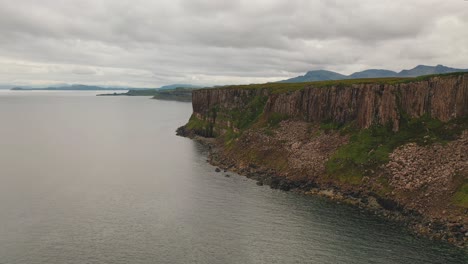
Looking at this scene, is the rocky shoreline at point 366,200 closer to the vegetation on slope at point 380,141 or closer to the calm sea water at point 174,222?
the calm sea water at point 174,222

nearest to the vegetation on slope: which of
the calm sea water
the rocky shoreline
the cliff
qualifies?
the cliff

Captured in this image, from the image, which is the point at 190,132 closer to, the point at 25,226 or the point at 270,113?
the point at 270,113

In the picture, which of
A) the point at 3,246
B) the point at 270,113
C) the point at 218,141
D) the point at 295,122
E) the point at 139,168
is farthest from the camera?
the point at 218,141

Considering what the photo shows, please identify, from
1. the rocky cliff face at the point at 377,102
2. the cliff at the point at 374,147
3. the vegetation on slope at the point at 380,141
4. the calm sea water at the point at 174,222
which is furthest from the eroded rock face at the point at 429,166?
the calm sea water at the point at 174,222

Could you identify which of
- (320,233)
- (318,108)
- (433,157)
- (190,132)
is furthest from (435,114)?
(190,132)

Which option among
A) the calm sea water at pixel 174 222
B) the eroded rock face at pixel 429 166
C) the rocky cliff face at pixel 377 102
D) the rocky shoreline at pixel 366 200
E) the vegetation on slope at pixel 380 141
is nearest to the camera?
the calm sea water at pixel 174 222

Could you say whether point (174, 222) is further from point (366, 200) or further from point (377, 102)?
point (377, 102)

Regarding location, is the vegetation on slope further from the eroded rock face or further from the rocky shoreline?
the rocky shoreline

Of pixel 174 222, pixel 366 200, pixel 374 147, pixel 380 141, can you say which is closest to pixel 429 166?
pixel 374 147
